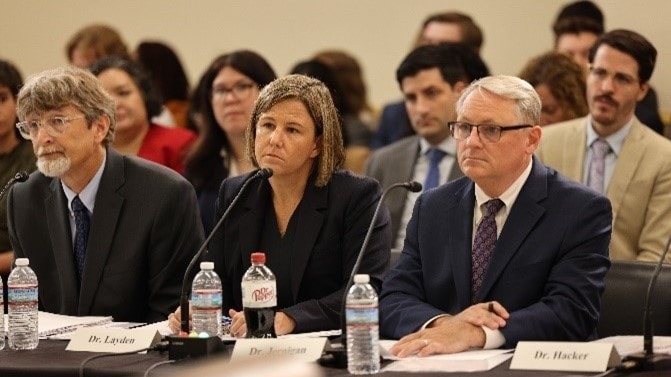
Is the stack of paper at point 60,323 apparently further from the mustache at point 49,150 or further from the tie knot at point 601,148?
the tie knot at point 601,148

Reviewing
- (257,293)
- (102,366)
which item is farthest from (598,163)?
(102,366)

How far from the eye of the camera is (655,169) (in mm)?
5434

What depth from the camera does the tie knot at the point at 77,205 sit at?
4.73 metres

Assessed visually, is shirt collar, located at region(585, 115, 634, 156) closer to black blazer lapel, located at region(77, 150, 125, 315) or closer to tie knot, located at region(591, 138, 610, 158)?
tie knot, located at region(591, 138, 610, 158)

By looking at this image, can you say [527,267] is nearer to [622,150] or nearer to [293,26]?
[622,150]

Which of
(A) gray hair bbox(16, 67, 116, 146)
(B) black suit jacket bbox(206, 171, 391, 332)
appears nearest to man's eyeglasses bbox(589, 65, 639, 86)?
(B) black suit jacket bbox(206, 171, 391, 332)

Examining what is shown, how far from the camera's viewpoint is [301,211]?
4410mm

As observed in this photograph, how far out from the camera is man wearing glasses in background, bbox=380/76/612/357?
151 inches

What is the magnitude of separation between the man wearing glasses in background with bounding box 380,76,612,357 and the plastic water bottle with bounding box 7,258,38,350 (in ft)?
3.49

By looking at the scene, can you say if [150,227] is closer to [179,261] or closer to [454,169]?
[179,261]

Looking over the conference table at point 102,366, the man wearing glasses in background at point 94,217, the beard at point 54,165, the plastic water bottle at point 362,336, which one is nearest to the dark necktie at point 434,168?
the man wearing glasses in background at point 94,217

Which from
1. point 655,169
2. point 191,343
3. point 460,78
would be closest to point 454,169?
point 460,78

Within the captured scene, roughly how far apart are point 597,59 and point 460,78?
33.3 inches

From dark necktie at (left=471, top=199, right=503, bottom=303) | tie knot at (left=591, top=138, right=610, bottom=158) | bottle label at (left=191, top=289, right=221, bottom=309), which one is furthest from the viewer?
tie knot at (left=591, top=138, right=610, bottom=158)
